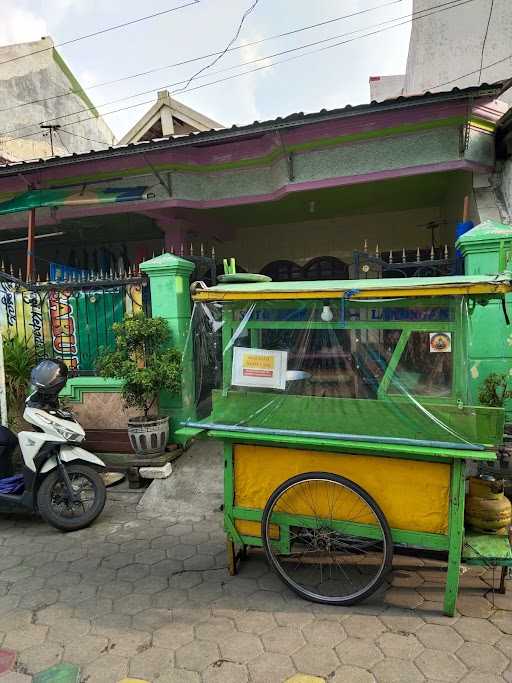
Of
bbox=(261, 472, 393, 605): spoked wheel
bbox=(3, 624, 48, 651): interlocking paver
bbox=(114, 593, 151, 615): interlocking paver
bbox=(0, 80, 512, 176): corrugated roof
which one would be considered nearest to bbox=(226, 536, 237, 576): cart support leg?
bbox=(261, 472, 393, 605): spoked wheel

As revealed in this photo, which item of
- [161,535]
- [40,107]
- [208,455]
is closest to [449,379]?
[161,535]

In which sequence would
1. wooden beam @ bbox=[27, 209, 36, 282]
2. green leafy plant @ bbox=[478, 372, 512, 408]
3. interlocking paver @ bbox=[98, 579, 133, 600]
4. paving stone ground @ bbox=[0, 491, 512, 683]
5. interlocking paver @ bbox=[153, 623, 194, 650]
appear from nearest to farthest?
paving stone ground @ bbox=[0, 491, 512, 683] → interlocking paver @ bbox=[153, 623, 194, 650] → interlocking paver @ bbox=[98, 579, 133, 600] → green leafy plant @ bbox=[478, 372, 512, 408] → wooden beam @ bbox=[27, 209, 36, 282]

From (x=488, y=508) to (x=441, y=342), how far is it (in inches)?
42.6

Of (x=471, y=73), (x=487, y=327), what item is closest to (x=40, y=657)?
(x=487, y=327)

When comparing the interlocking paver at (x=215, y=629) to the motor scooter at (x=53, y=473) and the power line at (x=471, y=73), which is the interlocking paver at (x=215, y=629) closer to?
the motor scooter at (x=53, y=473)

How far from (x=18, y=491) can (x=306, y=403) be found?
284 centimetres

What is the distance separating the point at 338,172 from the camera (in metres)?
6.30

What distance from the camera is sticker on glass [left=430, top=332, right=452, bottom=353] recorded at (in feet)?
8.61

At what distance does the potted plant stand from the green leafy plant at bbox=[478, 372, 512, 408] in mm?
2999

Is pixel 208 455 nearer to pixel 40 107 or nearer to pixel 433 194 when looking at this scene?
pixel 433 194

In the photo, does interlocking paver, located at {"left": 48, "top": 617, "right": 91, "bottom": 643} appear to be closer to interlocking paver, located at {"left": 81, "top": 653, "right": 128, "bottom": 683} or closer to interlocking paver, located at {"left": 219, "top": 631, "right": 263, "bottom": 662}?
interlocking paver, located at {"left": 81, "top": 653, "right": 128, "bottom": 683}

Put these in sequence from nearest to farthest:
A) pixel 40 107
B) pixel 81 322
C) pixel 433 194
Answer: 1. pixel 81 322
2. pixel 433 194
3. pixel 40 107

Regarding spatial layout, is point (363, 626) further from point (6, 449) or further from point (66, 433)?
point (6, 449)

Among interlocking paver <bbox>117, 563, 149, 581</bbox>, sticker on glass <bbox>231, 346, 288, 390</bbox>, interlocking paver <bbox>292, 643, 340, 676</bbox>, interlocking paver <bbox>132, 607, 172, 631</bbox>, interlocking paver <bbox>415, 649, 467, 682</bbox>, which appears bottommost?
interlocking paver <bbox>117, 563, 149, 581</bbox>
